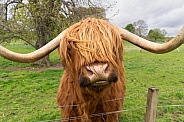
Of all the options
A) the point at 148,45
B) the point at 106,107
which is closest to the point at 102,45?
the point at 148,45

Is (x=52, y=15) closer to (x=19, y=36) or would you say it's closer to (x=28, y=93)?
(x=19, y=36)

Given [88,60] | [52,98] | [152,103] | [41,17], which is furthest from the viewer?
[41,17]

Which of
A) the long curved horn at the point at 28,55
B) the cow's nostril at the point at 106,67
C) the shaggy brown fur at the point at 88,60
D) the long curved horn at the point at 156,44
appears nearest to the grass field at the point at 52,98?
the long curved horn at the point at 156,44

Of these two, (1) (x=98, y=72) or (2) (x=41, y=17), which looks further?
(2) (x=41, y=17)

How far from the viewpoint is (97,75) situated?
1.74 meters

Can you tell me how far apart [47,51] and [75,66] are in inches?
23.1

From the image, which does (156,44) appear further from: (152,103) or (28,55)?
(28,55)

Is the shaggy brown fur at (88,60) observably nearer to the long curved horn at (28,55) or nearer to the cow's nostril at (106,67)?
the cow's nostril at (106,67)

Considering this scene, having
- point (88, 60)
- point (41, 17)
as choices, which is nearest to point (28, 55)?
point (88, 60)

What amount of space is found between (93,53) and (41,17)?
27.3 ft

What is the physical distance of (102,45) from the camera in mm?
2010

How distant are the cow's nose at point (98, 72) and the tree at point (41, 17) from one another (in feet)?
26.5

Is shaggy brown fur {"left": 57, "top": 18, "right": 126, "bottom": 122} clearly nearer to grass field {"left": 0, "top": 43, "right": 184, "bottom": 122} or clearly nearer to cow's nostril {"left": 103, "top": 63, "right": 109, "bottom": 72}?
cow's nostril {"left": 103, "top": 63, "right": 109, "bottom": 72}

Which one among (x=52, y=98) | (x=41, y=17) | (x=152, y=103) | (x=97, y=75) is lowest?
(x=52, y=98)
